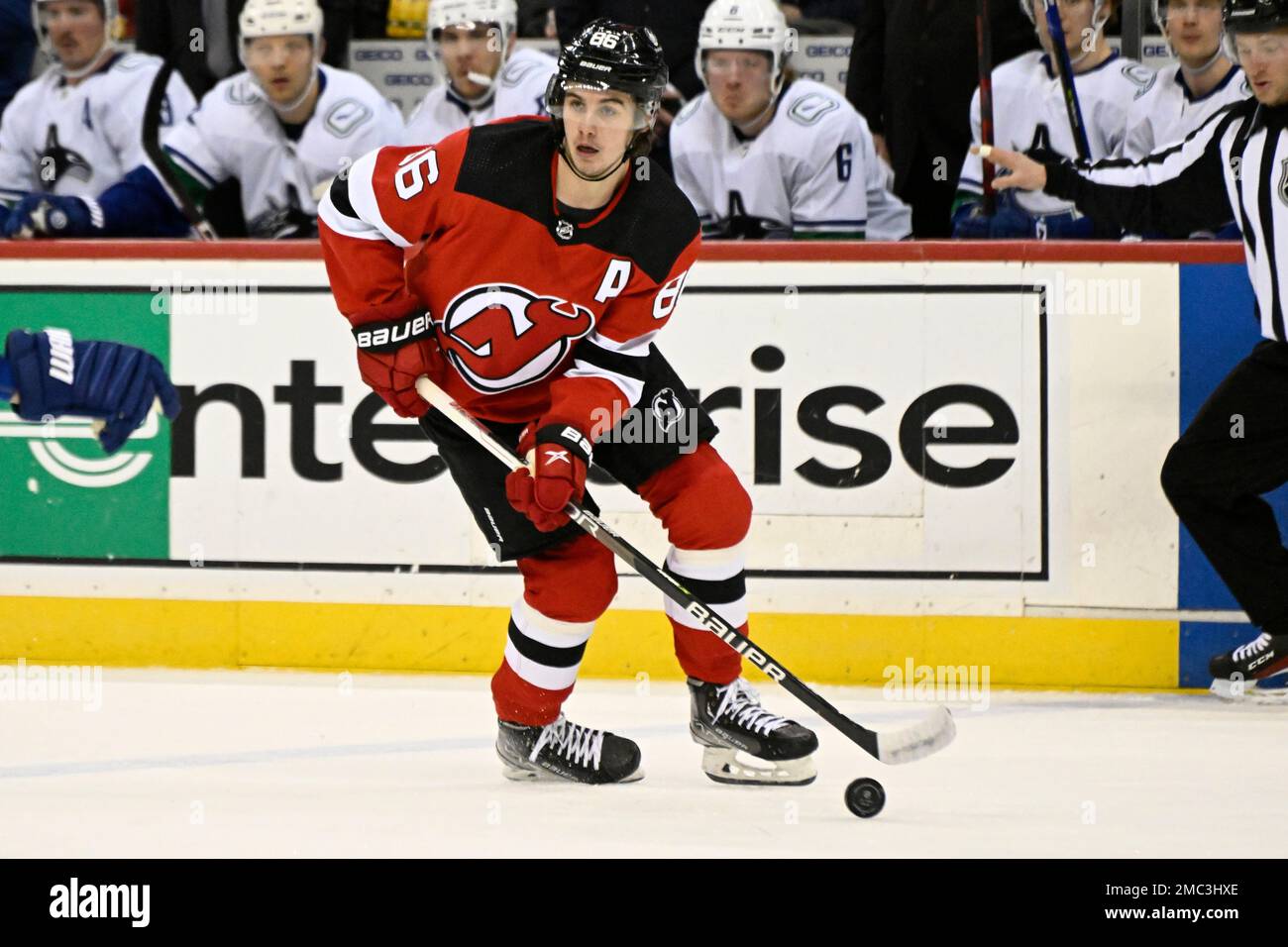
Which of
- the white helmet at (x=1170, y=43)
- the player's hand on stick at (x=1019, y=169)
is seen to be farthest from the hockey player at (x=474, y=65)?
the white helmet at (x=1170, y=43)

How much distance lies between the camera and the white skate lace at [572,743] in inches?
A: 134

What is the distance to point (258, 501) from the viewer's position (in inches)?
179

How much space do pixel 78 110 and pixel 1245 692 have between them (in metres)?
3.47

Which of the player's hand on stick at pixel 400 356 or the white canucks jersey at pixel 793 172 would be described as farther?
the white canucks jersey at pixel 793 172

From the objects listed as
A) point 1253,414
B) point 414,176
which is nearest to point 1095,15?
point 1253,414

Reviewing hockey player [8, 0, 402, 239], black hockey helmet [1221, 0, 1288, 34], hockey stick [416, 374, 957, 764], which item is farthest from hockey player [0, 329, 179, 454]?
black hockey helmet [1221, 0, 1288, 34]

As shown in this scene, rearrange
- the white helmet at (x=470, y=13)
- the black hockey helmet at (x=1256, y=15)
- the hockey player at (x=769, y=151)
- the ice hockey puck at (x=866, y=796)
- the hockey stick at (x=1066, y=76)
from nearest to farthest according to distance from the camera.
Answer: the ice hockey puck at (x=866, y=796), the black hockey helmet at (x=1256, y=15), the hockey stick at (x=1066, y=76), the hockey player at (x=769, y=151), the white helmet at (x=470, y=13)

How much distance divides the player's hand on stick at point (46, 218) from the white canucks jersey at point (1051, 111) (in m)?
2.26

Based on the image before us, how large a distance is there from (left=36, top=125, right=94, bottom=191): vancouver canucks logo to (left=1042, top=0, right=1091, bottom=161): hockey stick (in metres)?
2.64

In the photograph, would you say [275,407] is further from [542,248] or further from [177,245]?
[542,248]

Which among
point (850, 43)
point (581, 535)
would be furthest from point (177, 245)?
point (850, 43)

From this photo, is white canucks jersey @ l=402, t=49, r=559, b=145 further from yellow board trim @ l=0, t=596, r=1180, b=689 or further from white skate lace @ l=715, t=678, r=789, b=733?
white skate lace @ l=715, t=678, r=789, b=733

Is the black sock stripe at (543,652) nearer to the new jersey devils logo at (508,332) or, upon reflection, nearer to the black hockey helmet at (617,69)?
the new jersey devils logo at (508,332)

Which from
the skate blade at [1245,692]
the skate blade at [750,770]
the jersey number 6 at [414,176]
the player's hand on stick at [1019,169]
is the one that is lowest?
the skate blade at [1245,692]
